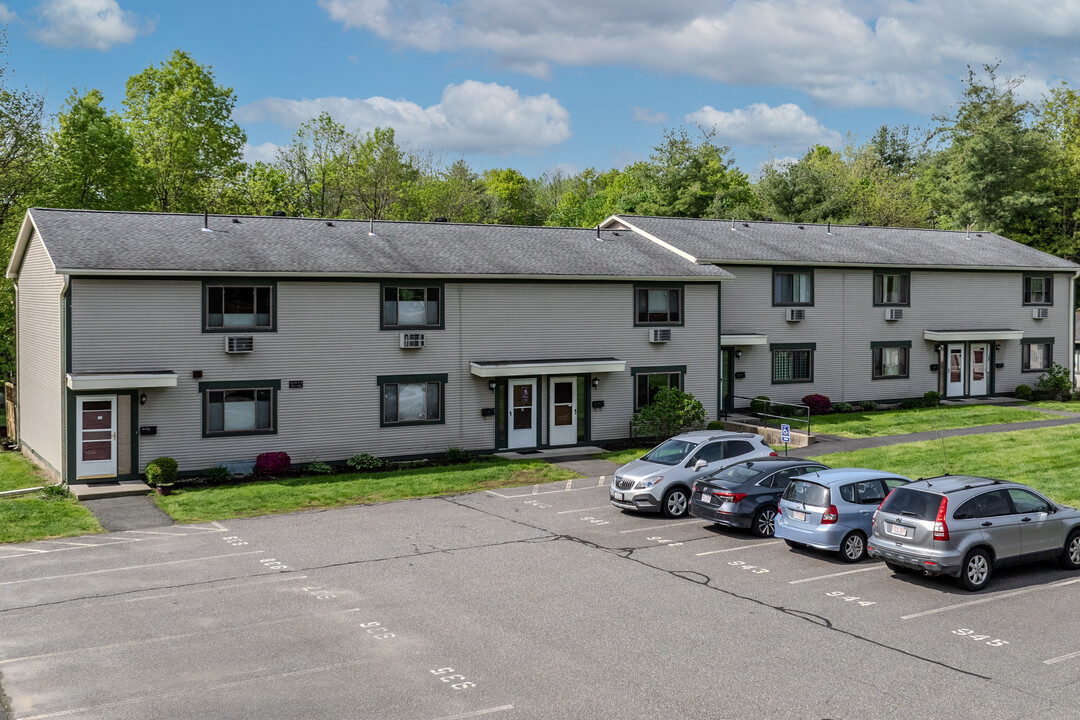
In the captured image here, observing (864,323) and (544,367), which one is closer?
(544,367)

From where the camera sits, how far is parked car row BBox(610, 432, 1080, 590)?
1516 centimetres

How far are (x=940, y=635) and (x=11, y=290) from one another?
39414mm

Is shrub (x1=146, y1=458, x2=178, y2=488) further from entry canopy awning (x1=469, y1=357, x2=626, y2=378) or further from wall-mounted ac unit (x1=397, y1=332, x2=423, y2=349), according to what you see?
entry canopy awning (x1=469, y1=357, x2=626, y2=378)

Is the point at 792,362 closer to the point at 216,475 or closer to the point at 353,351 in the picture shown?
the point at 353,351

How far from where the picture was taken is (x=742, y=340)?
34.6m

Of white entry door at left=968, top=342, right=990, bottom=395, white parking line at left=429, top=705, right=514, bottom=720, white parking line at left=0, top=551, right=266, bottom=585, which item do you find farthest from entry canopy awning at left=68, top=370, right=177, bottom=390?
white entry door at left=968, top=342, right=990, bottom=395

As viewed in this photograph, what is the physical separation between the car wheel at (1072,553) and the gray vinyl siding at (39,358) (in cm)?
2292

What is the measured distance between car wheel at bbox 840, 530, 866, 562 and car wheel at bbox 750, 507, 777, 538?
2.02 m

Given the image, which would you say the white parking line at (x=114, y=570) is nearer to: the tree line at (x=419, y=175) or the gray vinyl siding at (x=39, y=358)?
the gray vinyl siding at (x=39, y=358)

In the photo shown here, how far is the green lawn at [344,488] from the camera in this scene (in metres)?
22.2

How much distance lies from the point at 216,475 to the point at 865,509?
1627 cm

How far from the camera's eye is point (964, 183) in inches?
2302

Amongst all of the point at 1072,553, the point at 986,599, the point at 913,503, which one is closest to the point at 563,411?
the point at 913,503

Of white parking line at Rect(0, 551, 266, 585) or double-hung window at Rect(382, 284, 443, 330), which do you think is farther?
double-hung window at Rect(382, 284, 443, 330)
